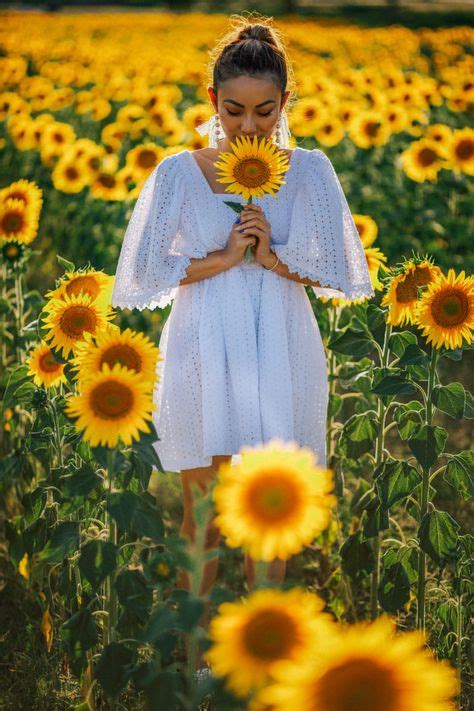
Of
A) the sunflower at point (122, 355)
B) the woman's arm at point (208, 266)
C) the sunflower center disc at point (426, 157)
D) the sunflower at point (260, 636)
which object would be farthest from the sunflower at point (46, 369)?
the sunflower center disc at point (426, 157)

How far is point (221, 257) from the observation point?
240 cm

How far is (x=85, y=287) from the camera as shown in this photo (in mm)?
2404

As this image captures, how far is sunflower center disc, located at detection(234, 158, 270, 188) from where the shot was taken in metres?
2.21

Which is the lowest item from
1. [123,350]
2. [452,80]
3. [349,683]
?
[349,683]

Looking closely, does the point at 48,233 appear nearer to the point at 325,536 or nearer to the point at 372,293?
the point at 325,536

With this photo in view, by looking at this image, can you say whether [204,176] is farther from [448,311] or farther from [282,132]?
[448,311]

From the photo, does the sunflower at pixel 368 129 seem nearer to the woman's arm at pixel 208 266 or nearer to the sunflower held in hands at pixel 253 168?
the woman's arm at pixel 208 266

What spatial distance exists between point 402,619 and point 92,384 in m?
1.61

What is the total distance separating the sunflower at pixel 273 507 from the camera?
140 centimetres

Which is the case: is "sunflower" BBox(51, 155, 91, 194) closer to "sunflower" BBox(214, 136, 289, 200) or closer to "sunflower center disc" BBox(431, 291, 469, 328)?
"sunflower" BBox(214, 136, 289, 200)

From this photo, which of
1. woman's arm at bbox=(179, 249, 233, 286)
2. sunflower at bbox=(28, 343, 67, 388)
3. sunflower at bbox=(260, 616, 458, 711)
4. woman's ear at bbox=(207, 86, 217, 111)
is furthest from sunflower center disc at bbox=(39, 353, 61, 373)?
sunflower at bbox=(260, 616, 458, 711)

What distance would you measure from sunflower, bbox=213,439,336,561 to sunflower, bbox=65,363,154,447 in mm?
421

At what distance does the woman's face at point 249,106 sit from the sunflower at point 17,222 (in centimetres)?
112

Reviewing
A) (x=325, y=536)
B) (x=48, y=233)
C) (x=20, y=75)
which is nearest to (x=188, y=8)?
(x=20, y=75)
